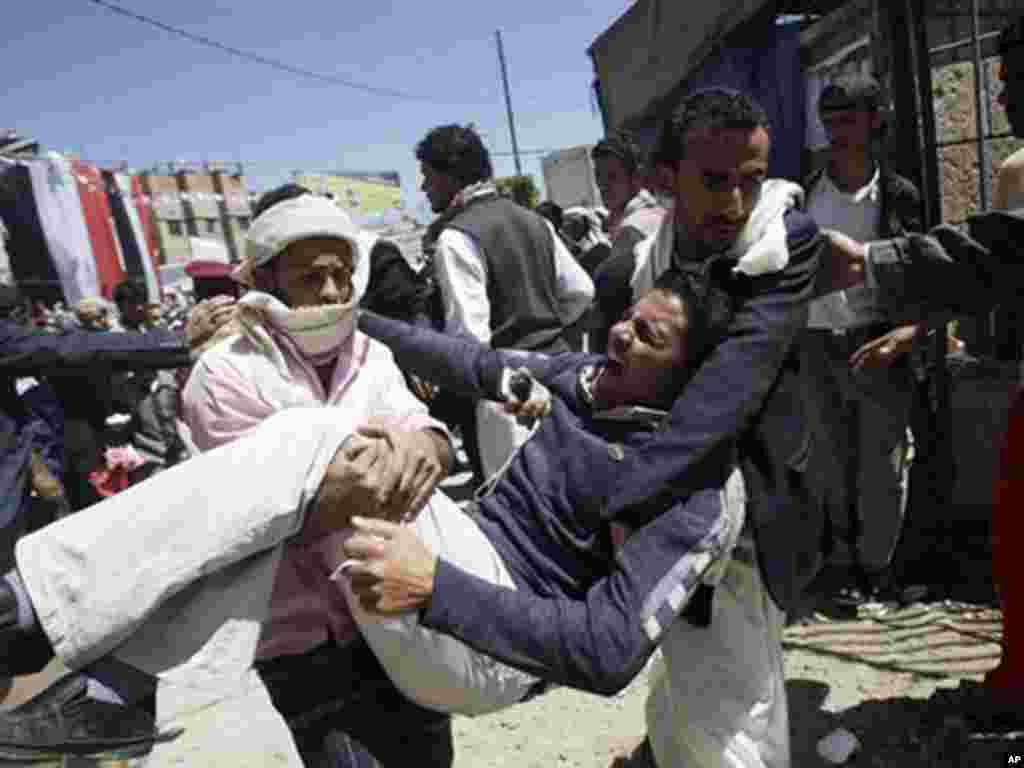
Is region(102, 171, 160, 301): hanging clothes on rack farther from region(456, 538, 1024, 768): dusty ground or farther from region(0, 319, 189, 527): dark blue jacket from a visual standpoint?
region(456, 538, 1024, 768): dusty ground

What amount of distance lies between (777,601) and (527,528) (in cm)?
54

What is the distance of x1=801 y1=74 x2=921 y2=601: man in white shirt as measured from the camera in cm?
287

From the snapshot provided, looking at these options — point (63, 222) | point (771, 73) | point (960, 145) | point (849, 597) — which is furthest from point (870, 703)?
point (63, 222)

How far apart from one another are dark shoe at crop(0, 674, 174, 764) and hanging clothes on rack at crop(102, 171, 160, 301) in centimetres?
1202

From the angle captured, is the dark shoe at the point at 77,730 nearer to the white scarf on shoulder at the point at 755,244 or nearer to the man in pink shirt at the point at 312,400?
the man in pink shirt at the point at 312,400

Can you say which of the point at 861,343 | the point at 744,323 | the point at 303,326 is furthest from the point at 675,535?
the point at 861,343

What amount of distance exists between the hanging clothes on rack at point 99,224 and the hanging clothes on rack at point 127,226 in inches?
12.6

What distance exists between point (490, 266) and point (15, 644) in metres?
2.22

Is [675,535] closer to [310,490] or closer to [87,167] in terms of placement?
[310,490]

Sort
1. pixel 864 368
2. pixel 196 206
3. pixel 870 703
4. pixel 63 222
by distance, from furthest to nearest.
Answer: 1. pixel 196 206
2. pixel 63 222
3. pixel 864 368
4. pixel 870 703

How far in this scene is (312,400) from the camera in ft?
5.27

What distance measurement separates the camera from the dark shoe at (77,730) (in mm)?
1378

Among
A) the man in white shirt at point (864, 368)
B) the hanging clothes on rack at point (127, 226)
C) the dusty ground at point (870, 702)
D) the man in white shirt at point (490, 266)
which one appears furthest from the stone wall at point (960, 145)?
the hanging clothes on rack at point (127, 226)

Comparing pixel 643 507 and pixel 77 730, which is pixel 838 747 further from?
pixel 77 730
